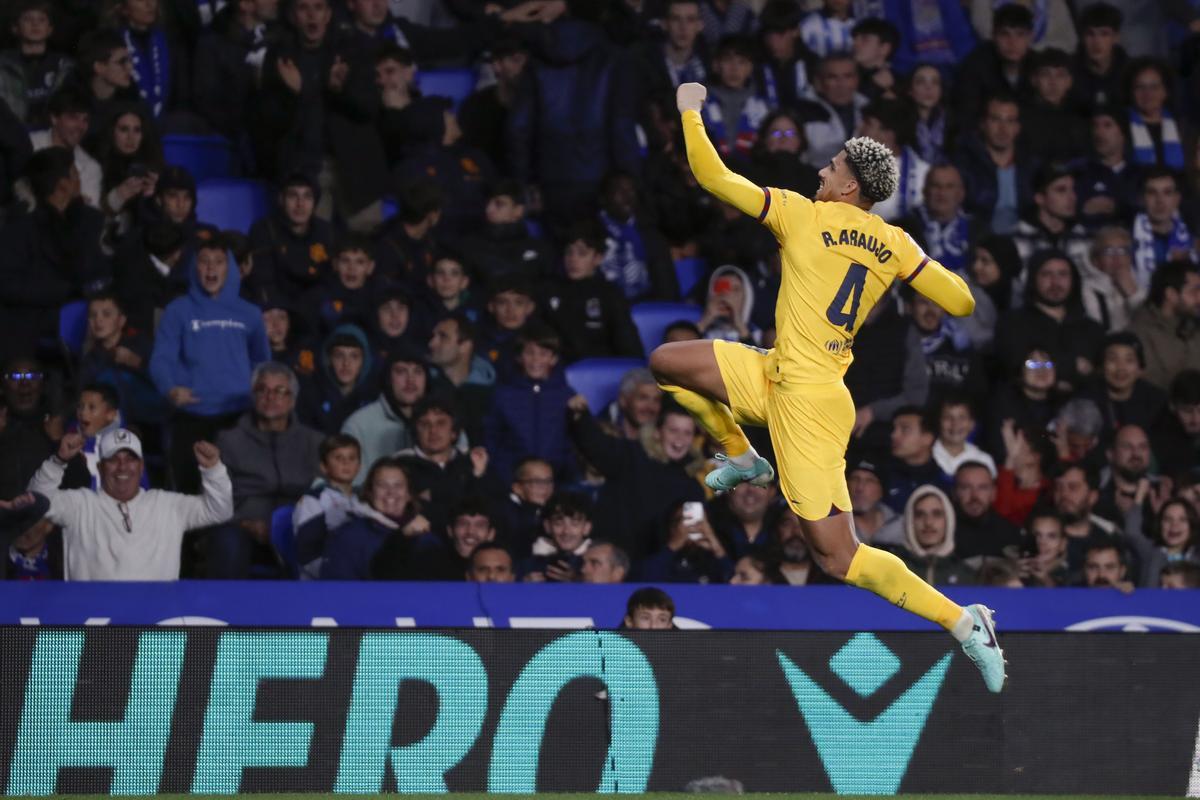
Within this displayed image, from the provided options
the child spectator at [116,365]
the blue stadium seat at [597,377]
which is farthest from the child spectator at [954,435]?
the child spectator at [116,365]

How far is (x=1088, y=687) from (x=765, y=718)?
1.45 meters

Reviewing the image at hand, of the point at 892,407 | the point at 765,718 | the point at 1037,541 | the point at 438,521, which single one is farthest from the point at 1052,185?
the point at 765,718

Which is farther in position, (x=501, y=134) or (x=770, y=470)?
(x=501, y=134)

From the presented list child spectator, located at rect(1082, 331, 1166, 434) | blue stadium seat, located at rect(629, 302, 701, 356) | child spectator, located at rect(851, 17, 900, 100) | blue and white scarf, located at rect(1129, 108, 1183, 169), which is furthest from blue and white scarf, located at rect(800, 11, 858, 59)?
child spectator, located at rect(1082, 331, 1166, 434)

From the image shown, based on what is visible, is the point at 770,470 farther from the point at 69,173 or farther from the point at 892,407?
the point at 69,173

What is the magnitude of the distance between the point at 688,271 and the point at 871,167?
548cm

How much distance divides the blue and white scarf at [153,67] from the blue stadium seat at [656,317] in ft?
11.5

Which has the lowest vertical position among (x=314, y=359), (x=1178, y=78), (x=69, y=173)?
(x=314, y=359)

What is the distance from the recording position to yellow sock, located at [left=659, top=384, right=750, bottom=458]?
8.48m

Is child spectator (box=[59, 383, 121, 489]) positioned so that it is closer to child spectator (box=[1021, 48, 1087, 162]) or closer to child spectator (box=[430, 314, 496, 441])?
child spectator (box=[430, 314, 496, 441])

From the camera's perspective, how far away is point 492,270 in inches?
503

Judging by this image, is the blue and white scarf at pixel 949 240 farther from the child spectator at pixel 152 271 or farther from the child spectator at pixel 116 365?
the child spectator at pixel 116 365

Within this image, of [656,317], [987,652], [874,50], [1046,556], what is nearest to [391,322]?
[656,317]

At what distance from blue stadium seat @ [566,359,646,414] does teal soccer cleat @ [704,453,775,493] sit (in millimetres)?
3777
